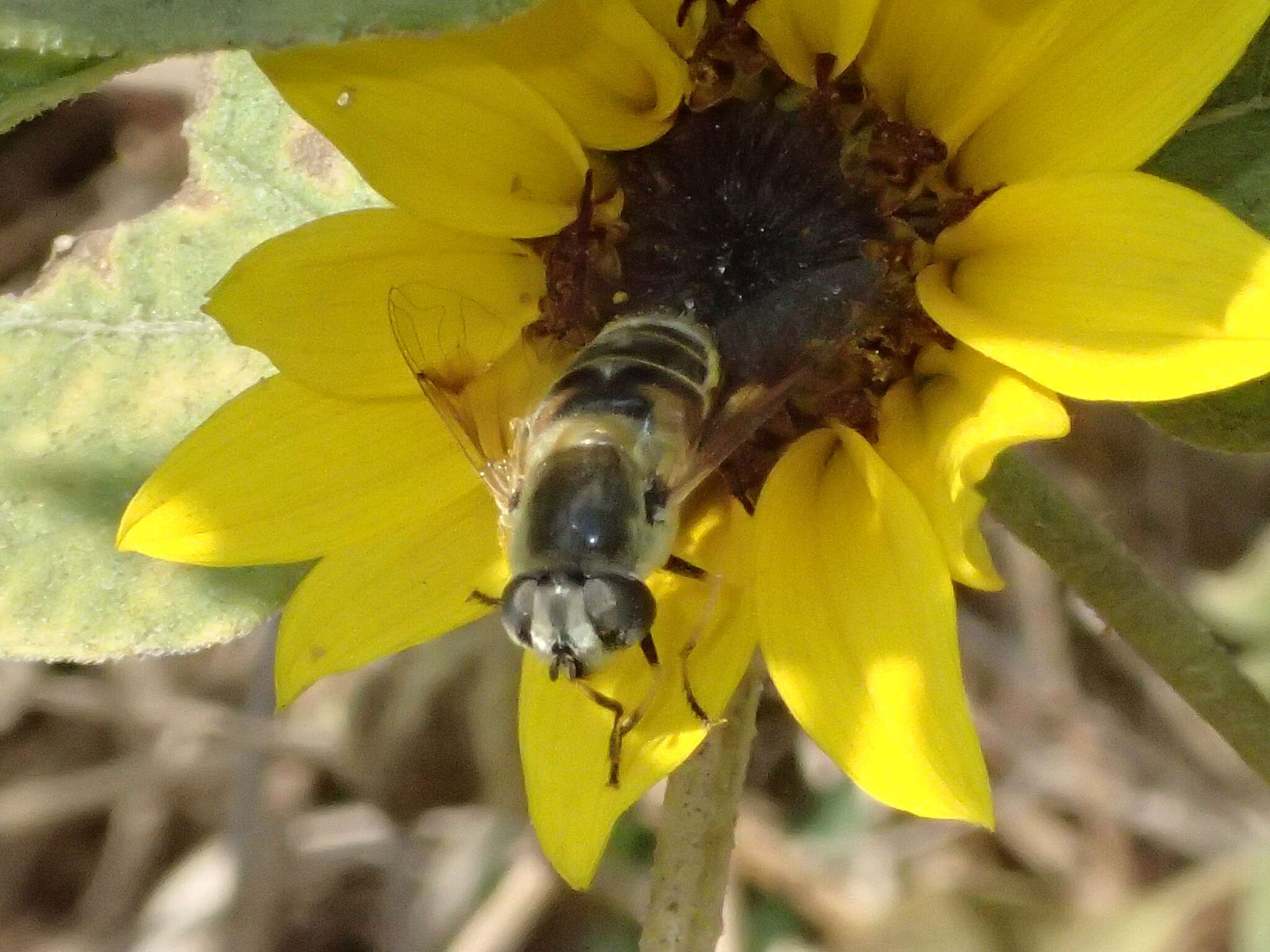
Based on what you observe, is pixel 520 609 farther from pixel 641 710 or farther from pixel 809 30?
pixel 809 30

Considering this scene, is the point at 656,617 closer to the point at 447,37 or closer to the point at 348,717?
the point at 447,37

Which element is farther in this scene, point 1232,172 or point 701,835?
point 701,835

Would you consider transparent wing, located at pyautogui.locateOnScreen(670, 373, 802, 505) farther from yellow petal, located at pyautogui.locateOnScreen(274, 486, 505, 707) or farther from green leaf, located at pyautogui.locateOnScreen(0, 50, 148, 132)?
green leaf, located at pyautogui.locateOnScreen(0, 50, 148, 132)

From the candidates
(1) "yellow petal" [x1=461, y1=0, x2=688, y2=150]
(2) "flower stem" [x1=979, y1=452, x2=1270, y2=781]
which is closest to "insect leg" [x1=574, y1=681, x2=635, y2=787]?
(2) "flower stem" [x1=979, y1=452, x2=1270, y2=781]

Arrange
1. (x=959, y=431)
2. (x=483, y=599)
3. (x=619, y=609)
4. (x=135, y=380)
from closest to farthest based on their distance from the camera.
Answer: (x=959, y=431), (x=619, y=609), (x=483, y=599), (x=135, y=380)

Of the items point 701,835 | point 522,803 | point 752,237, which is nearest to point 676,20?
point 752,237

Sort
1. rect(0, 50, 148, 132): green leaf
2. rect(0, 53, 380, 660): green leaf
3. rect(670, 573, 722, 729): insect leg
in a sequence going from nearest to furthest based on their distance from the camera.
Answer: rect(0, 50, 148, 132): green leaf → rect(670, 573, 722, 729): insect leg → rect(0, 53, 380, 660): green leaf

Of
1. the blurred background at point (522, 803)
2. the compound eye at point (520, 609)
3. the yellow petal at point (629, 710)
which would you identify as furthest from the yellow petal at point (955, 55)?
the blurred background at point (522, 803)

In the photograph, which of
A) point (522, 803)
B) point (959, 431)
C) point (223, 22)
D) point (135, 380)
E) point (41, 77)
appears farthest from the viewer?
point (522, 803)
